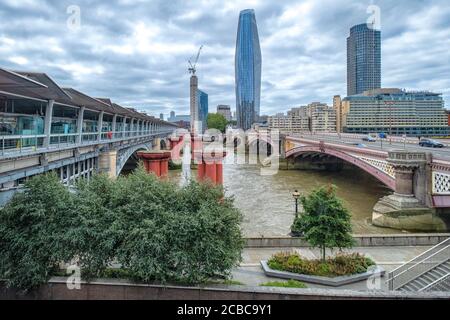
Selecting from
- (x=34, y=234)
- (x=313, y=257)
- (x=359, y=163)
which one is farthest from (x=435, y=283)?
(x=359, y=163)

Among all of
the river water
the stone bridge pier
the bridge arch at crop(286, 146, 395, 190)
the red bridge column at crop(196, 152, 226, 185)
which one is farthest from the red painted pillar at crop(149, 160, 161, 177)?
the bridge arch at crop(286, 146, 395, 190)

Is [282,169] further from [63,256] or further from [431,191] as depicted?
[63,256]

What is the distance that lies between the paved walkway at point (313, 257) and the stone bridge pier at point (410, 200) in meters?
8.54

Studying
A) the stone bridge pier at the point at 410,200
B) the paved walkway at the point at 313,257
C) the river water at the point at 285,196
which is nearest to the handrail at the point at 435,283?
the paved walkway at the point at 313,257

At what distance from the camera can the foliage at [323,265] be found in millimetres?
11312

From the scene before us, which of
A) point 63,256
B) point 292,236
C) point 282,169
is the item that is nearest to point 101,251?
point 63,256

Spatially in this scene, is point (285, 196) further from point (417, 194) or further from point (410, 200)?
point (417, 194)

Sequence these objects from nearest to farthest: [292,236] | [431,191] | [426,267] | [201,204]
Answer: [201,204], [426,267], [292,236], [431,191]

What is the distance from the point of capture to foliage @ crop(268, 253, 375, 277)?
1131 centimetres

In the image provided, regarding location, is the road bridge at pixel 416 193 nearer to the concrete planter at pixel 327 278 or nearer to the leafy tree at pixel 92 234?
the concrete planter at pixel 327 278

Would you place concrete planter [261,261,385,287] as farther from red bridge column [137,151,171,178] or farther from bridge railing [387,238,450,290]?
red bridge column [137,151,171,178]

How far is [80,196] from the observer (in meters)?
10.1

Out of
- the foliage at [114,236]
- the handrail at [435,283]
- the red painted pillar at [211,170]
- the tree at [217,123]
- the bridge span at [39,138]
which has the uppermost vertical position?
the tree at [217,123]

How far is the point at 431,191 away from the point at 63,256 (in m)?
23.1
